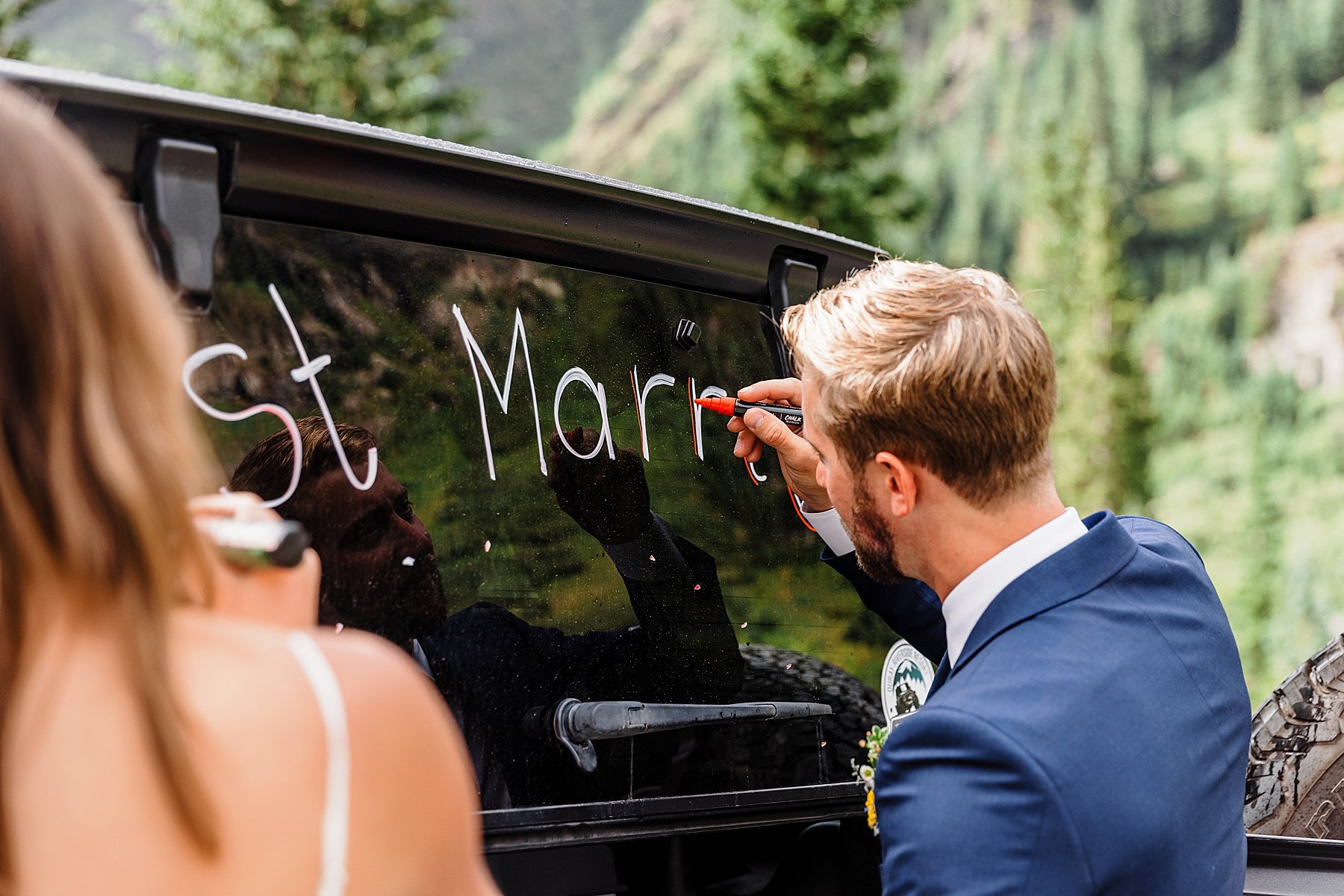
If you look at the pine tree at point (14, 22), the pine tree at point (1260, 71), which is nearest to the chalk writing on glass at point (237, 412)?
the pine tree at point (14, 22)

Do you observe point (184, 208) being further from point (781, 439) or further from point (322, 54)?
point (322, 54)

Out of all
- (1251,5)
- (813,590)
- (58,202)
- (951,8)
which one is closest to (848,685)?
(813,590)

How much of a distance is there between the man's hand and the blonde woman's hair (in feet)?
4.17

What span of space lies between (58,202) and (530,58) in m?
43.8

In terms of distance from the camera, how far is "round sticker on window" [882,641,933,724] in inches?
91.1

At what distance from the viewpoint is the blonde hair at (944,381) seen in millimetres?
1864

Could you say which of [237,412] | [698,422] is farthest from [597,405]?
[237,412]

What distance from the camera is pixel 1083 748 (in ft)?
5.17

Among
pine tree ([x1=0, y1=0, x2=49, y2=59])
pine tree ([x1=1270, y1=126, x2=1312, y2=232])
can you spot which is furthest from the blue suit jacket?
pine tree ([x1=1270, y1=126, x2=1312, y2=232])

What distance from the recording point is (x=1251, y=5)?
697 inches

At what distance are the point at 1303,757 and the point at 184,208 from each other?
2251 millimetres

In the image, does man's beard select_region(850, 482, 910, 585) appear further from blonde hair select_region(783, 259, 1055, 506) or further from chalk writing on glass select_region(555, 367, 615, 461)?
chalk writing on glass select_region(555, 367, 615, 461)

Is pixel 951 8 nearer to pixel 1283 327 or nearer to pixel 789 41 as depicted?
pixel 1283 327

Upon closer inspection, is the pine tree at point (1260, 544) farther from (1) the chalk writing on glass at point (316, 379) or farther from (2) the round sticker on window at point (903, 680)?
(1) the chalk writing on glass at point (316, 379)
